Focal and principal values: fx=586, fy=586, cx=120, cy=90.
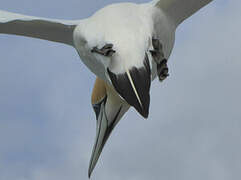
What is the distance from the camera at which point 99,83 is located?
15.2 feet

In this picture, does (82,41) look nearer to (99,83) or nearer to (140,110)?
(140,110)

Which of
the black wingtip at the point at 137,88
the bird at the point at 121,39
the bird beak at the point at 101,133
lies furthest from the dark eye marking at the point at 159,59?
the bird beak at the point at 101,133

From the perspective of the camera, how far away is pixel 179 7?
4.04m

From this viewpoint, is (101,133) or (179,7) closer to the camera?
(179,7)

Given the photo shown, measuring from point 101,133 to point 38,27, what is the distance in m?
1.15

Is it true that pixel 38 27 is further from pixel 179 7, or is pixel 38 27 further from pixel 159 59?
pixel 159 59

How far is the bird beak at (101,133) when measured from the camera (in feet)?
15.5

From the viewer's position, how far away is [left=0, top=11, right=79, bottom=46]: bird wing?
3.95m

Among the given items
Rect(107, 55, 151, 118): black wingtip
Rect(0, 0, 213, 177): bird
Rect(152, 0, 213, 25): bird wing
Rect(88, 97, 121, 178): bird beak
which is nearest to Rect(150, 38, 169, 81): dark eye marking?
Rect(0, 0, 213, 177): bird

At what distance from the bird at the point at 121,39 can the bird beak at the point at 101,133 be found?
0.5 inches

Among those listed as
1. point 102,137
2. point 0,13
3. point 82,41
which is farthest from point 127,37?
point 102,137

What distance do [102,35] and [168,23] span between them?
0.76 m

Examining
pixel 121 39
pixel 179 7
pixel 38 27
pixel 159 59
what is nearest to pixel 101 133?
pixel 38 27

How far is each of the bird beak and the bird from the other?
0.01 m
